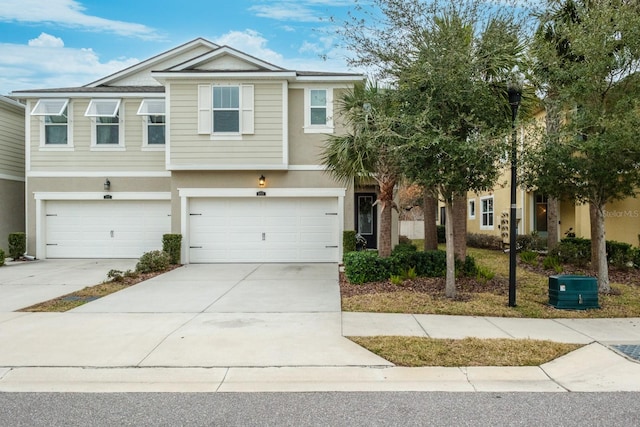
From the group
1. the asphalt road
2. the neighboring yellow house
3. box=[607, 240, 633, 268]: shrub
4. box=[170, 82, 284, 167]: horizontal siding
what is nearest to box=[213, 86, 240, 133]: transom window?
box=[170, 82, 284, 167]: horizontal siding

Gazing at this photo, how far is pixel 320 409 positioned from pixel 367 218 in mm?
15358

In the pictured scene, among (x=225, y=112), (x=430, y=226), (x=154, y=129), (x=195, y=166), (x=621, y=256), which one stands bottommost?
(x=621, y=256)

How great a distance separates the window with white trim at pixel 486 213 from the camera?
71.2ft

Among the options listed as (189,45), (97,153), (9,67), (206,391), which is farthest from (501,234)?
(9,67)

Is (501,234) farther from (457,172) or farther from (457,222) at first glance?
(457,172)

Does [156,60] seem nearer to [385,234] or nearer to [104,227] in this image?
[104,227]

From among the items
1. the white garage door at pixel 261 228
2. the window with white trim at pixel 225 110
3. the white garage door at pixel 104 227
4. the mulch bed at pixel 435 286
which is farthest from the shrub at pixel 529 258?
the white garage door at pixel 104 227

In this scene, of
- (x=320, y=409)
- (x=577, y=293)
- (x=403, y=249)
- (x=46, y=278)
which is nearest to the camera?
(x=320, y=409)

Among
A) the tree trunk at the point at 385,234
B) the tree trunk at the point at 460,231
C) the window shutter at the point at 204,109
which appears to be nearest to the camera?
the tree trunk at the point at 385,234

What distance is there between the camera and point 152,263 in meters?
12.1

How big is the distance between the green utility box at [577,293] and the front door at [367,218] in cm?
1143

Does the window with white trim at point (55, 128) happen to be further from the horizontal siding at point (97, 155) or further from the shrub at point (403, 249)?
the shrub at point (403, 249)

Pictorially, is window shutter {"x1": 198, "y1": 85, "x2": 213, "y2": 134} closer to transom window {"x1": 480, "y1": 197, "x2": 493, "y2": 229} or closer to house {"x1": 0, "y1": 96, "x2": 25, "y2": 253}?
house {"x1": 0, "y1": 96, "x2": 25, "y2": 253}

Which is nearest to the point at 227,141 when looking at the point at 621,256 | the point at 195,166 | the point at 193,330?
the point at 195,166
